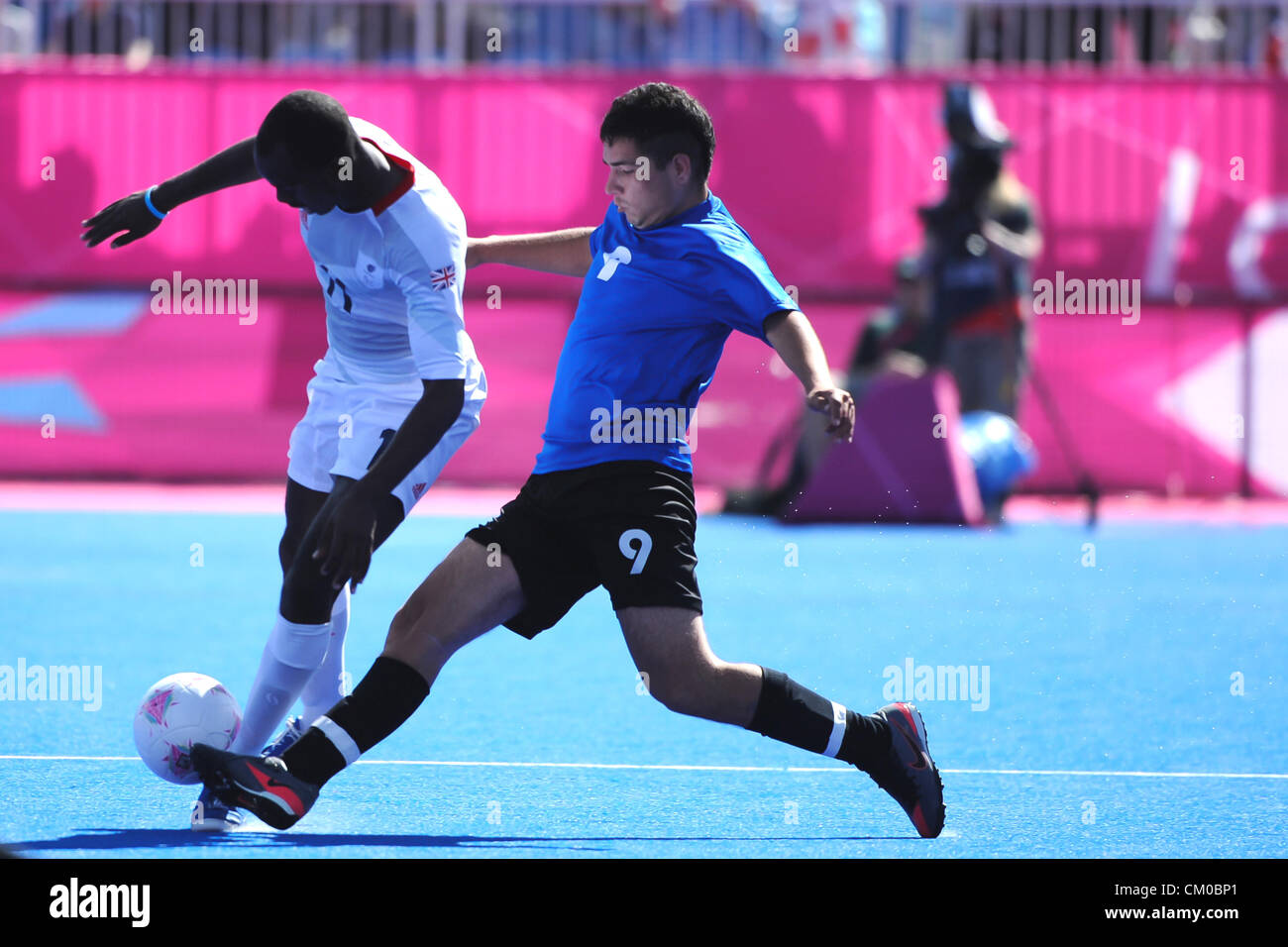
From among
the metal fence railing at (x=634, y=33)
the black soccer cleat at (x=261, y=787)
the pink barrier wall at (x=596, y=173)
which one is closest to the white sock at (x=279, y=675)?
the black soccer cleat at (x=261, y=787)

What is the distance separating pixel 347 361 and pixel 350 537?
983 millimetres

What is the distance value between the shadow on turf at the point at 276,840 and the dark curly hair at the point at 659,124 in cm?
169

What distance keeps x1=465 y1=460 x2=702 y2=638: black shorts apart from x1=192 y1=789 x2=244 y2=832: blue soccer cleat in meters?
0.87

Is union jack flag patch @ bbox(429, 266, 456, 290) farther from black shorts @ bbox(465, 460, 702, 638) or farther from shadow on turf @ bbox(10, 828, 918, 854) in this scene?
shadow on turf @ bbox(10, 828, 918, 854)

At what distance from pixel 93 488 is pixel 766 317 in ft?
39.3

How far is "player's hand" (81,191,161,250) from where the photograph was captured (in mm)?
5176

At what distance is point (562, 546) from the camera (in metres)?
4.77

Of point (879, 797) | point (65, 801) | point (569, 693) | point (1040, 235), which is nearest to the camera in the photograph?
point (65, 801)

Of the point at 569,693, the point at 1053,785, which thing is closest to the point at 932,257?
the point at 569,693

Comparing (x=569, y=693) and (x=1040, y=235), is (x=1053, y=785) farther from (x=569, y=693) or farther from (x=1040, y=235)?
(x=1040, y=235)

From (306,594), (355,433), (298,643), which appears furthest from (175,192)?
(298,643)

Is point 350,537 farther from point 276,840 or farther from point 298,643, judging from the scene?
point 276,840

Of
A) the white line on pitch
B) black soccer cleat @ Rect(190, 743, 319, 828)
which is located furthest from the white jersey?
the white line on pitch

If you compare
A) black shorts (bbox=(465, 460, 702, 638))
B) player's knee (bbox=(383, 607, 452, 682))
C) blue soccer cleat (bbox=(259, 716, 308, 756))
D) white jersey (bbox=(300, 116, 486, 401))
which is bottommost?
blue soccer cleat (bbox=(259, 716, 308, 756))
